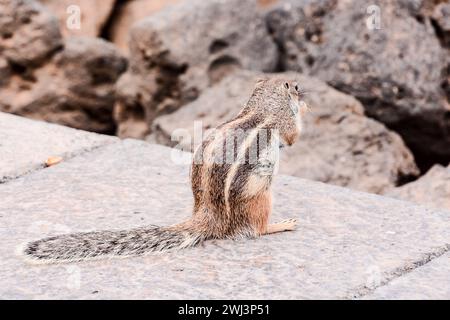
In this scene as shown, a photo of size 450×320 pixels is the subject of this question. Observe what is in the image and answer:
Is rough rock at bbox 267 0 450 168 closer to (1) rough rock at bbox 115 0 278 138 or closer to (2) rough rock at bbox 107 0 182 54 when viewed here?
(1) rough rock at bbox 115 0 278 138

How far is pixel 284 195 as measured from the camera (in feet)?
14.8

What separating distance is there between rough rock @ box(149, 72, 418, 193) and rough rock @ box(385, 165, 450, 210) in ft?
1.97

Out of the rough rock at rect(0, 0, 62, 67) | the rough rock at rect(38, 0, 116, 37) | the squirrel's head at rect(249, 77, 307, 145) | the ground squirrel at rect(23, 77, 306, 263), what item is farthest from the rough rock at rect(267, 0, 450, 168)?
the ground squirrel at rect(23, 77, 306, 263)

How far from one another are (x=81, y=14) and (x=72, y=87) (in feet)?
4.63

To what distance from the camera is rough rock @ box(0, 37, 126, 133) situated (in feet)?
24.9

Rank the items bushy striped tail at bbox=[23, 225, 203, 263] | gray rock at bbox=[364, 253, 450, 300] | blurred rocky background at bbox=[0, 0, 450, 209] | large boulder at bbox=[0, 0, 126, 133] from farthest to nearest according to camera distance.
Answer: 1. large boulder at bbox=[0, 0, 126, 133]
2. blurred rocky background at bbox=[0, 0, 450, 209]
3. bushy striped tail at bbox=[23, 225, 203, 263]
4. gray rock at bbox=[364, 253, 450, 300]

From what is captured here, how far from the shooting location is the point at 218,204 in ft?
12.5

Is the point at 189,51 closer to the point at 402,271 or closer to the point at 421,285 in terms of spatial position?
the point at 402,271

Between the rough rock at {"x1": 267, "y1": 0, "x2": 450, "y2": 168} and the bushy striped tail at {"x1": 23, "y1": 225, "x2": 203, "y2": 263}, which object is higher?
the rough rock at {"x1": 267, "y1": 0, "x2": 450, "y2": 168}

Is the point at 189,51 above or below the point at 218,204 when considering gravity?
above

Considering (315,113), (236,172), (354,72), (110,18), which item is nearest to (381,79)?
(354,72)

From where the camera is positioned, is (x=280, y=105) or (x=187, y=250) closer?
(x=187, y=250)

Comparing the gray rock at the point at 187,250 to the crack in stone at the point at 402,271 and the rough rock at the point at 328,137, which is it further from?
the rough rock at the point at 328,137

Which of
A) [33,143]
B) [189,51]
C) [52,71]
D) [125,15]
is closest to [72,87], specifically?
[52,71]
